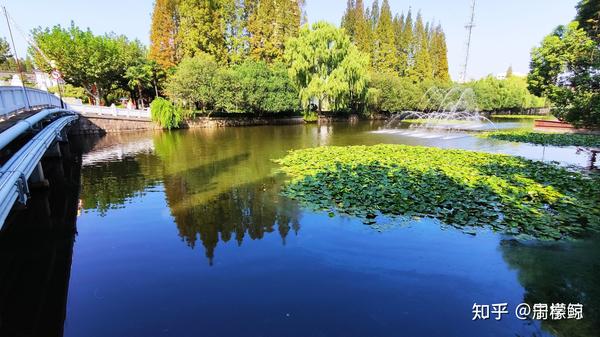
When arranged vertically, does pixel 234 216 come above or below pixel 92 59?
below

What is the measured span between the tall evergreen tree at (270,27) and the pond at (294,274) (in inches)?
1332

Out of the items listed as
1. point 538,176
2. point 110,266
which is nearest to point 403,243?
point 110,266

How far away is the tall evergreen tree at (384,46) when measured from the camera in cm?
5309

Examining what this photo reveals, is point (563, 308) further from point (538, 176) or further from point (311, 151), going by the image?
point (311, 151)

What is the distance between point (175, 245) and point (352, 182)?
569 centimetres

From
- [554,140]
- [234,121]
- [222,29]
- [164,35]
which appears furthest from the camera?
[222,29]

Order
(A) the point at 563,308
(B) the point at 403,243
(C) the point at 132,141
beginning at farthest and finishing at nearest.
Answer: (C) the point at 132,141 < (B) the point at 403,243 < (A) the point at 563,308

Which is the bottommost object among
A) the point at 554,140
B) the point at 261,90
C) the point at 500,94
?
the point at 554,140

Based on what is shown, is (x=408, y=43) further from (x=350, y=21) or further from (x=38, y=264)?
(x=38, y=264)

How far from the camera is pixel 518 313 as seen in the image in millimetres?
4898

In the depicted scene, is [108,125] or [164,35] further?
[164,35]

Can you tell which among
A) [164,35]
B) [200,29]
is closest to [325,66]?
[200,29]

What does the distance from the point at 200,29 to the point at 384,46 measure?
30.0 meters

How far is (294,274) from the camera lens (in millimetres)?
6004
